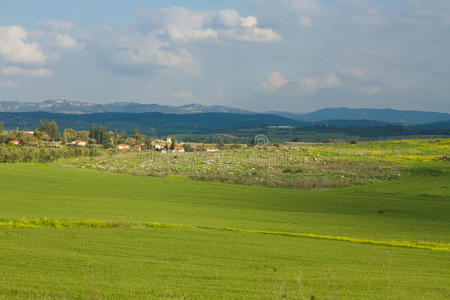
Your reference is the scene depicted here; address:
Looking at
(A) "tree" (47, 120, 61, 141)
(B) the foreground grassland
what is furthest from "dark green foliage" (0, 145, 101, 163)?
(A) "tree" (47, 120, 61, 141)

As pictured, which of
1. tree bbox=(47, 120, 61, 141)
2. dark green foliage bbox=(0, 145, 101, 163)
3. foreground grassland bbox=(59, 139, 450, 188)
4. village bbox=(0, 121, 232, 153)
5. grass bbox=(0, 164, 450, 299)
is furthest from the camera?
tree bbox=(47, 120, 61, 141)

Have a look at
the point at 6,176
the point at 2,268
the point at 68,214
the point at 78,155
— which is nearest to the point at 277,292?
the point at 2,268

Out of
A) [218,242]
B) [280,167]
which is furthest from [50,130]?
[218,242]

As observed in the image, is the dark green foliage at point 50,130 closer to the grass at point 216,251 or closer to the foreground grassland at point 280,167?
the foreground grassland at point 280,167

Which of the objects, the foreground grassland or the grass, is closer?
the grass

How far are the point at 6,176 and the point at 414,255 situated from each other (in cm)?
4294

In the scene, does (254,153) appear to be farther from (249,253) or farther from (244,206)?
(249,253)

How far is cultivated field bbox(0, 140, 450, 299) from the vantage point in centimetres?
1124

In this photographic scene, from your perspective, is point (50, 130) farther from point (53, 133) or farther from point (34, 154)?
point (34, 154)

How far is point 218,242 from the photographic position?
699 inches

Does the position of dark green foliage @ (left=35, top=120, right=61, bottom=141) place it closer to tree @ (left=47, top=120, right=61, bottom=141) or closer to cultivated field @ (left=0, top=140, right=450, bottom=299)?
tree @ (left=47, top=120, right=61, bottom=141)

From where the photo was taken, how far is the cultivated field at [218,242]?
36.9 ft

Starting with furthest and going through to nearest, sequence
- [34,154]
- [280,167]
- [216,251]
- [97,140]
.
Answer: [97,140] < [34,154] < [280,167] < [216,251]

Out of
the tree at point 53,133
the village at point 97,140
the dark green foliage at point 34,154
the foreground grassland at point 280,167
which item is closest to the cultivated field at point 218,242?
the foreground grassland at point 280,167
